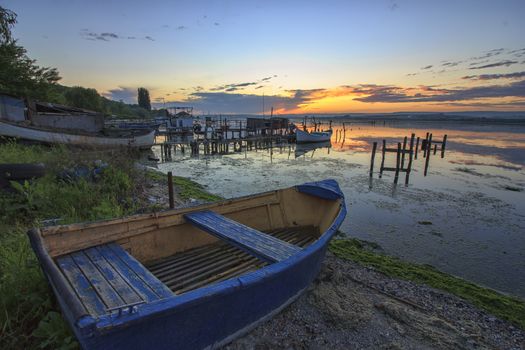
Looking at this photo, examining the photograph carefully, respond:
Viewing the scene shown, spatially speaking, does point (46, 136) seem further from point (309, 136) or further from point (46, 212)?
point (309, 136)

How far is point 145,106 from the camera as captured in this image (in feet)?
354

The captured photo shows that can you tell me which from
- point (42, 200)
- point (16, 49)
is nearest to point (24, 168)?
point (42, 200)

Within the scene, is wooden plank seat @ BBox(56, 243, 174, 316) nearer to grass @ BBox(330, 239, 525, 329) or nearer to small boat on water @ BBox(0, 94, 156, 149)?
grass @ BBox(330, 239, 525, 329)

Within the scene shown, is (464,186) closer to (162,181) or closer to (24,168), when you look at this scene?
(162,181)

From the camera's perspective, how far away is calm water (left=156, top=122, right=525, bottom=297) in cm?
746

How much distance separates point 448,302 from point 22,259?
24.3 ft

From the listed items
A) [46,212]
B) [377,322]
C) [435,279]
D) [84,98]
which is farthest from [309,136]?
[84,98]

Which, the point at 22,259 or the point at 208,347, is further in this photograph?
the point at 22,259

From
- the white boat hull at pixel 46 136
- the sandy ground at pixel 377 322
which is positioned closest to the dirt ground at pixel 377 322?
the sandy ground at pixel 377 322

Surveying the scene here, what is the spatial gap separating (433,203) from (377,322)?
978 centimetres

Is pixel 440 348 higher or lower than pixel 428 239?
higher

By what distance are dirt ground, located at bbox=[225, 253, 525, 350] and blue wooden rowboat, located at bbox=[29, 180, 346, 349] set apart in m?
0.30

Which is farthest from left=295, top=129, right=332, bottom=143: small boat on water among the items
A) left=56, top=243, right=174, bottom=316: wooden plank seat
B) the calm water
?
left=56, top=243, right=174, bottom=316: wooden plank seat

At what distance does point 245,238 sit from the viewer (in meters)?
4.36
